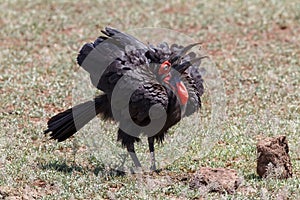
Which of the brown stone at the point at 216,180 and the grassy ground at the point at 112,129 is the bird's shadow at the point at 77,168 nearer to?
the grassy ground at the point at 112,129

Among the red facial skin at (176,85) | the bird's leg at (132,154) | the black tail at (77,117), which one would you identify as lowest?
the bird's leg at (132,154)

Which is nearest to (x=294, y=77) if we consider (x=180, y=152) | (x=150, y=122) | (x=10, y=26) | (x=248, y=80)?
(x=248, y=80)

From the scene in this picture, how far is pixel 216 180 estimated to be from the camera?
6.34 meters

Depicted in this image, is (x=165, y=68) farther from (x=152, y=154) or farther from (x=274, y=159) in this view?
(x=274, y=159)

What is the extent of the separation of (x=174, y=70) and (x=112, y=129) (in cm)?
158

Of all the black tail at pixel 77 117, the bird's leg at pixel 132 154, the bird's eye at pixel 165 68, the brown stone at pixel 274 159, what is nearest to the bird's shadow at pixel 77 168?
the bird's leg at pixel 132 154

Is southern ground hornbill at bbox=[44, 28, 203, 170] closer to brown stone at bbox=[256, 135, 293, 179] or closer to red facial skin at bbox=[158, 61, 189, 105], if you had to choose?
red facial skin at bbox=[158, 61, 189, 105]

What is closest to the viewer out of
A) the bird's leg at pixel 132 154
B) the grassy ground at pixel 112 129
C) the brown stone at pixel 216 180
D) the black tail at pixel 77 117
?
the brown stone at pixel 216 180

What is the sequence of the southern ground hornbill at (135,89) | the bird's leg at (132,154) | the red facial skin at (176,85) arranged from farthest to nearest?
the bird's leg at (132,154) < the red facial skin at (176,85) < the southern ground hornbill at (135,89)

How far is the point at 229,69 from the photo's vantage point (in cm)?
1121

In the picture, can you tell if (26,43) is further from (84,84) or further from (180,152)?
(180,152)

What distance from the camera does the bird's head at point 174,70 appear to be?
707cm

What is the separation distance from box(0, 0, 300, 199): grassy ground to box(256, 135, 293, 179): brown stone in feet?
0.33

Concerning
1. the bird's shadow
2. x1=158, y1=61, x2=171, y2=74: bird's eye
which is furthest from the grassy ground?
x1=158, y1=61, x2=171, y2=74: bird's eye
